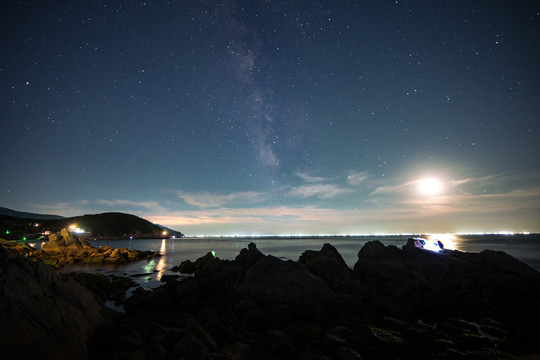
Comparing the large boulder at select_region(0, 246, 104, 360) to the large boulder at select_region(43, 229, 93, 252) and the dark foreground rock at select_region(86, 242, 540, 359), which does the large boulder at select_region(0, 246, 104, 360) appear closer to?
the dark foreground rock at select_region(86, 242, 540, 359)

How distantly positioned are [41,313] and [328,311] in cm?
1265

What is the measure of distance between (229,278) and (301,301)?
6.33 meters

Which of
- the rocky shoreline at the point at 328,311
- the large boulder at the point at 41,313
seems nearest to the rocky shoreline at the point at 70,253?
the rocky shoreline at the point at 328,311

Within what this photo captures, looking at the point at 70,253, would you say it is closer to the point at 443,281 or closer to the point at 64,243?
the point at 64,243

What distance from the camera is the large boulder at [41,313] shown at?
6.61 metres

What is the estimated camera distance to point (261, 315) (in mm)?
12141

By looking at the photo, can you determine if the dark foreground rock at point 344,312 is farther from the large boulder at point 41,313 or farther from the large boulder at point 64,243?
the large boulder at point 64,243

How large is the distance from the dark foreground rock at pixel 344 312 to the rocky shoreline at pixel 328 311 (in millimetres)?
56

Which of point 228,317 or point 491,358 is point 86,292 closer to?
point 228,317

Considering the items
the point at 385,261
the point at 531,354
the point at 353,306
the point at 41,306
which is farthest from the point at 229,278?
the point at 531,354

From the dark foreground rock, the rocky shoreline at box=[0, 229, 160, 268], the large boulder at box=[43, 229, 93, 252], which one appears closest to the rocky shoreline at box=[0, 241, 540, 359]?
the dark foreground rock

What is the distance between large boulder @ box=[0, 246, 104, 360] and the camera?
6605mm

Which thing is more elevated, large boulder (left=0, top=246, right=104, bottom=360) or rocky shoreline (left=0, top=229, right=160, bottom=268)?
large boulder (left=0, top=246, right=104, bottom=360)

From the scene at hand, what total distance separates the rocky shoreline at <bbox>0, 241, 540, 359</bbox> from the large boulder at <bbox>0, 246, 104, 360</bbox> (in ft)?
0.28
